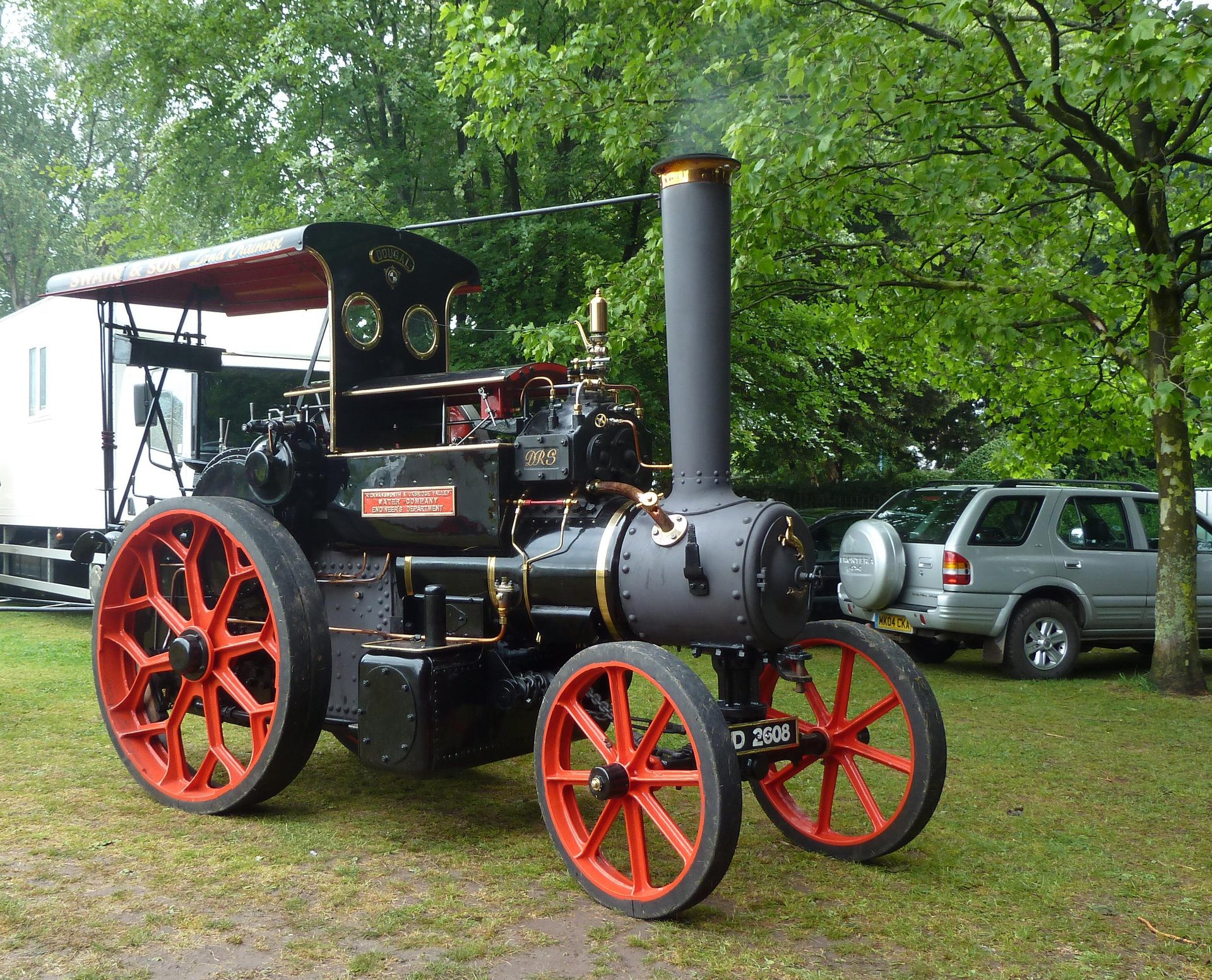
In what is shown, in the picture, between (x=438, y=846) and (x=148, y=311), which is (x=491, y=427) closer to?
(x=438, y=846)

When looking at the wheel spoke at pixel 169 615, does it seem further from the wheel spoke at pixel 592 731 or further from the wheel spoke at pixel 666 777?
the wheel spoke at pixel 666 777

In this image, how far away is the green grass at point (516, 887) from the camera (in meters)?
3.21

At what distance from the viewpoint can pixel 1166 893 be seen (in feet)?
12.7

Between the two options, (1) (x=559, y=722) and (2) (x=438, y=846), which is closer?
(1) (x=559, y=722)

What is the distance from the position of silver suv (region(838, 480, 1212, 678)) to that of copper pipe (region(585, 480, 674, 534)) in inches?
187

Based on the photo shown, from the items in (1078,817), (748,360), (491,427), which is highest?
(748,360)

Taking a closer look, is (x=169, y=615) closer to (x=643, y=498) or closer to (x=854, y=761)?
(x=643, y=498)

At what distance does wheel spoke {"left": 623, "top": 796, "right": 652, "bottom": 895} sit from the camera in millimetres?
3502

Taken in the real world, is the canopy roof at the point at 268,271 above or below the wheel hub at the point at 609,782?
above

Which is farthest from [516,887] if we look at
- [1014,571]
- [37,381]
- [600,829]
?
[37,381]

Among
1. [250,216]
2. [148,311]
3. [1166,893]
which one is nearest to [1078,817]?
[1166,893]

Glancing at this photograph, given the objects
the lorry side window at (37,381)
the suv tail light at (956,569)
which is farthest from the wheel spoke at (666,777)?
the lorry side window at (37,381)

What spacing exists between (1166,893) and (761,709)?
150 cm

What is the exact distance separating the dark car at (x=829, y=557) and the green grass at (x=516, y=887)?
14.9 ft
